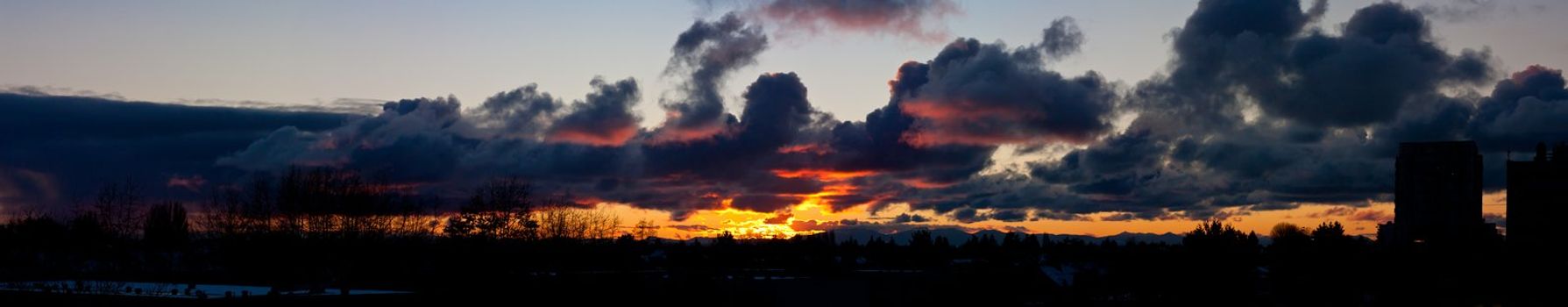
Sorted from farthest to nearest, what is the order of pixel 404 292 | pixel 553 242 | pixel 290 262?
pixel 553 242 < pixel 290 262 < pixel 404 292

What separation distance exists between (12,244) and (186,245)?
18692 millimetres

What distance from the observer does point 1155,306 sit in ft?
229

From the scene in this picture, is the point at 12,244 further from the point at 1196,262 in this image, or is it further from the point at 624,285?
the point at 1196,262

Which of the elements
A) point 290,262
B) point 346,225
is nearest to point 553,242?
point 346,225

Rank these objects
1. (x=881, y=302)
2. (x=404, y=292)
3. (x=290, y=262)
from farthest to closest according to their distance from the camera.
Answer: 1. (x=290, y=262)
2. (x=881, y=302)
3. (x=404, y=292)

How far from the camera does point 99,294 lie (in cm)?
7731

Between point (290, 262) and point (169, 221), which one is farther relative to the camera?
point (169, 221)

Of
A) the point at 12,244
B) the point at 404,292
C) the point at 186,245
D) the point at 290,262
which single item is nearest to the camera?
the point at 404,292

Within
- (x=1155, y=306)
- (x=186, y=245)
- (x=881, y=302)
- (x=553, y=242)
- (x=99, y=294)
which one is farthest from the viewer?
(x=553, y=242)

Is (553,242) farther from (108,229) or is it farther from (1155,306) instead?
(1155,306)

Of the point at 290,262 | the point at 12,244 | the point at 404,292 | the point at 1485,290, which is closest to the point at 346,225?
the point at 290,262

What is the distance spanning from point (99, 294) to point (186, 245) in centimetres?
8176

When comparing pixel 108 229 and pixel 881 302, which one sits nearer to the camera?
pixel 881 302

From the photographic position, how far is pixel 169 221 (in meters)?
189
